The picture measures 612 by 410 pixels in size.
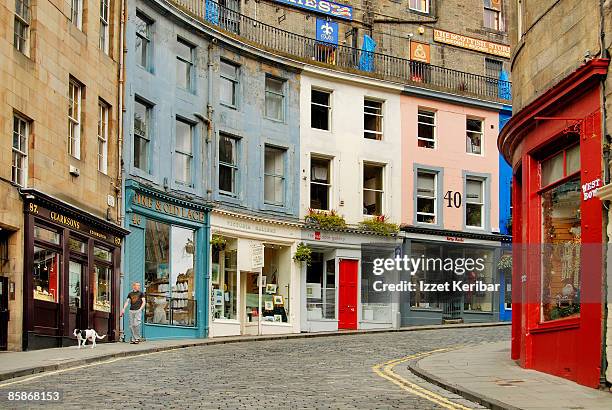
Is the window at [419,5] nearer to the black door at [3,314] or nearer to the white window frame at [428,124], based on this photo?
the white window frame at [428,124]

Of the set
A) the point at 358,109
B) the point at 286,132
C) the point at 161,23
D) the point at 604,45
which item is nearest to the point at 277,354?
the point at 604,45

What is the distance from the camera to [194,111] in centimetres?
3123

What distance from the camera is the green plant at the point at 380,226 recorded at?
36.8 meters

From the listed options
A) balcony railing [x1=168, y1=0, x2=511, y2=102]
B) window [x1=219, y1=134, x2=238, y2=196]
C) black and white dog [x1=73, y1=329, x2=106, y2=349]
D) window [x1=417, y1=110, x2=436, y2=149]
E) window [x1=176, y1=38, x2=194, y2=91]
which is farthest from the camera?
window [x1=417, y1=110, x2=436, y2=149]

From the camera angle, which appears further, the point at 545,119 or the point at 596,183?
the point at 545,119

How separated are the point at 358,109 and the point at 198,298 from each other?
423 inches

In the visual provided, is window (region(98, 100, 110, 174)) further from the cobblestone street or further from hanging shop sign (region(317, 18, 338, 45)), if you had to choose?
hanging shop sign (region(317, 18, 338, 45))

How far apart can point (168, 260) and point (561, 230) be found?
15.8 m

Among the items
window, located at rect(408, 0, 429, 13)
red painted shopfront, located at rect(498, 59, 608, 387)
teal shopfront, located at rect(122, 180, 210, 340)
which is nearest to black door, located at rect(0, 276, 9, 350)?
teal shopfront, located at rect(122, 180, 210, 340)

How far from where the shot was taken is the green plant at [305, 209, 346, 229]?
35.4 metres

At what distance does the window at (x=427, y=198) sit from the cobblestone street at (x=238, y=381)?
16.2 meters

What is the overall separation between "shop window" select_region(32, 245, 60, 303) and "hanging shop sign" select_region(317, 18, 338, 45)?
18.6 m

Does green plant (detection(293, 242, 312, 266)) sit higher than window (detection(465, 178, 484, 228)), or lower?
lower

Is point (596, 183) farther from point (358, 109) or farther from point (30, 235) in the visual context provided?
point (358, 109)
